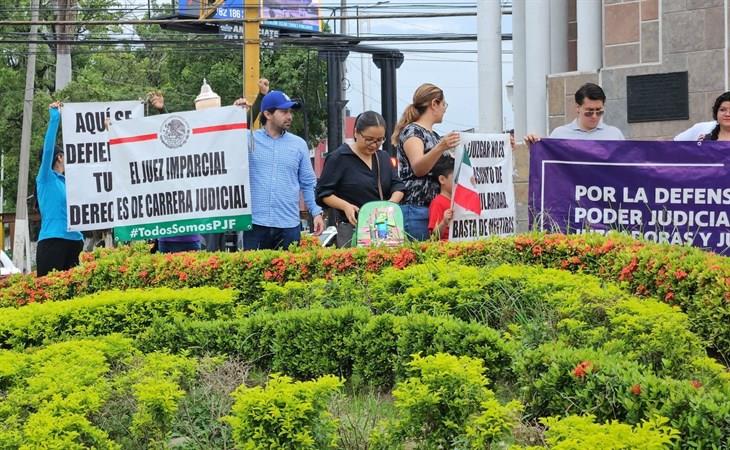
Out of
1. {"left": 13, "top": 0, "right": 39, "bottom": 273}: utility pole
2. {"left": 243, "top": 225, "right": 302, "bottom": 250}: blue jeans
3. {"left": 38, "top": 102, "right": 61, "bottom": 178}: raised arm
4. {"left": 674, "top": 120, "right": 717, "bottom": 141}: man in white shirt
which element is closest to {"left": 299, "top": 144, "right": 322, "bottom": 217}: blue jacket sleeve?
{"left": 243, "top": 225, "right": 302, "bottom": 250}: blue jeans

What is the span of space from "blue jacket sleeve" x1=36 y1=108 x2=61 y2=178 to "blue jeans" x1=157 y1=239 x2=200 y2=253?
1.11 m

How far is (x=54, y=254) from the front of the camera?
987cm

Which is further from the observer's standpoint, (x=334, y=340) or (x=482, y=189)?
(x=482, y=189)

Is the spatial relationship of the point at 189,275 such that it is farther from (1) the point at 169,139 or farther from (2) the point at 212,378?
(2) the point at 212,378

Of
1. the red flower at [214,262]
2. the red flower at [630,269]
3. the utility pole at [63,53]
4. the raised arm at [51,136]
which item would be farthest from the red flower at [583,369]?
the utility pole at [63,53]

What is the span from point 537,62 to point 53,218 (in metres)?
5.51

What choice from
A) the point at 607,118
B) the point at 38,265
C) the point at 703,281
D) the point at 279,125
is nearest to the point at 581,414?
the point at 703,281

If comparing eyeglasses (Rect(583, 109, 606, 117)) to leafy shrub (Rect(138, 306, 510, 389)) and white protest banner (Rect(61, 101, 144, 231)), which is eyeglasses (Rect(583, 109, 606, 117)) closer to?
white protest banner (Rect(61, 101, 144, 231))

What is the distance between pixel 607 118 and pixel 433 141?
3966 millimetres

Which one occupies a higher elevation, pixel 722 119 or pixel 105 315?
pixel 722 119

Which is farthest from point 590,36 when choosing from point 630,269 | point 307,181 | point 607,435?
point 607,435

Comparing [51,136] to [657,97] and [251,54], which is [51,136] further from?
[251,54]

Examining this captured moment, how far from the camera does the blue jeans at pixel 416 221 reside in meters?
8.17

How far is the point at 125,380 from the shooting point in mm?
4887
